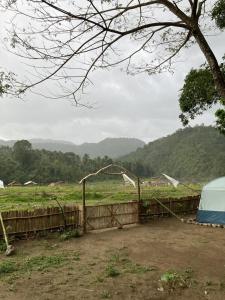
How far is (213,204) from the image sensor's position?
1773cm

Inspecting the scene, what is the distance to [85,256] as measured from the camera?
454 inches

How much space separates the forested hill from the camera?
102812 mm

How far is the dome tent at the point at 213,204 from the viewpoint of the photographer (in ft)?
57.0

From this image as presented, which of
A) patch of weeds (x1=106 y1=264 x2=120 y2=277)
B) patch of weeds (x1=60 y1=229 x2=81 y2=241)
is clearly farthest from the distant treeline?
patch of weeds (x1=106 y1=264 x2=120 y2=277)

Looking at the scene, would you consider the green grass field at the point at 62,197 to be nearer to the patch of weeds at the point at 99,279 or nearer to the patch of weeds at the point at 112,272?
the patch of weeds at the point at 112,272

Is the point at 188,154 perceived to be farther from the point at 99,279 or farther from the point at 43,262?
the point at 99,279

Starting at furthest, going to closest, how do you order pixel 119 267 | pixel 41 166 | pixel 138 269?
1. pixel 41 166
2. pixel 119 267
3. pixel 138 269

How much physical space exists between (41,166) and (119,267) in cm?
7876

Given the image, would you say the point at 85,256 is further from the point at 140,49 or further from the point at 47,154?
the point at 47,154

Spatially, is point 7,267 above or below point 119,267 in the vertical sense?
above

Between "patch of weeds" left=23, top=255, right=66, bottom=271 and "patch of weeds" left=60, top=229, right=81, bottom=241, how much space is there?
226cm

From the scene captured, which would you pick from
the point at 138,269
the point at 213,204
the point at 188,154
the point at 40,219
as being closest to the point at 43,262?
the point at 138,269

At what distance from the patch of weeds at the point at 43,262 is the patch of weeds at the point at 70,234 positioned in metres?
2.26

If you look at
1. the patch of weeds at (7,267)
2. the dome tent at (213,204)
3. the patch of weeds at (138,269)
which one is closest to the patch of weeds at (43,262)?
the patch of weeds at (7,267)
